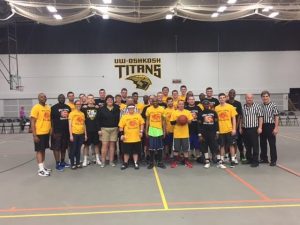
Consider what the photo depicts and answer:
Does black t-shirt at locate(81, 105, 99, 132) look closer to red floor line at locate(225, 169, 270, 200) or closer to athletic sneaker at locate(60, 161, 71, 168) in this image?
athletic sneaker at locate(60, 161, 71, 168)

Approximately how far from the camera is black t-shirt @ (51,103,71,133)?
7605 mm

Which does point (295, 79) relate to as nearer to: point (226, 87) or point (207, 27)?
point (226, 87)

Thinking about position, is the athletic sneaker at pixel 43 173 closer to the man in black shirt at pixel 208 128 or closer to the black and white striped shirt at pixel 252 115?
the man in black shirt at pixel 208 128

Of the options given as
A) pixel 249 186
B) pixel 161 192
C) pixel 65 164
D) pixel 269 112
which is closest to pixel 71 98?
pixel 65 164

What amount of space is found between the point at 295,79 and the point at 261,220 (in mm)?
23591

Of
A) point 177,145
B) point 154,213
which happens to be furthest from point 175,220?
point 177,145

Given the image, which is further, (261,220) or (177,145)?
(177,145)

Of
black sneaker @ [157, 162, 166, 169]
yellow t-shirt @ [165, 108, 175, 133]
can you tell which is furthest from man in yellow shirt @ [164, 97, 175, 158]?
black sneaker @ [157, 162, 166, 169]

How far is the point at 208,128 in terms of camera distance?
7816 mm

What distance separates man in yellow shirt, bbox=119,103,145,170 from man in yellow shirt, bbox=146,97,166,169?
0.21 m

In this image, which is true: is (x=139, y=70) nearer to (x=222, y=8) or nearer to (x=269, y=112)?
(x=222, y=8)

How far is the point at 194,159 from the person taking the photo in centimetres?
866

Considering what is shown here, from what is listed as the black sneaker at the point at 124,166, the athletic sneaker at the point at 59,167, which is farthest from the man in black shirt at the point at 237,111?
the athletic sneaker at the point at 59,167

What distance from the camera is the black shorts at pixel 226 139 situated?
7845 mm
